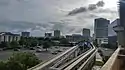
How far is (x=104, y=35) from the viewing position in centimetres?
7938

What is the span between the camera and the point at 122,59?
514 cm

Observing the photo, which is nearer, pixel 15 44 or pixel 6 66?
pixel 6 66

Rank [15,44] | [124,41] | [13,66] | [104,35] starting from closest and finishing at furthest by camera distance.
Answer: [124,41] < [13,66] < [15,44] < [104,35]

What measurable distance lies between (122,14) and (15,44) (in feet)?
169

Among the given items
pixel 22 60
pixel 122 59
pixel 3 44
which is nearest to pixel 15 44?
pixel 3 44

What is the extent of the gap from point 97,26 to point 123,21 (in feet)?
224

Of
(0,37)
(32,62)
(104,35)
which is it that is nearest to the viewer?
(32,62)

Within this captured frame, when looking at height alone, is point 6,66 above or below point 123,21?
below

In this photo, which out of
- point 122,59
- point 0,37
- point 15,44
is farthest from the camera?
point 0,37

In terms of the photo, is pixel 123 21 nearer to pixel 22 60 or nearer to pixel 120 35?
pixel 120 35

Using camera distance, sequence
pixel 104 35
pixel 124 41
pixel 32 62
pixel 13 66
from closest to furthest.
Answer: pixel 124 41 → pixel 13 66 → pixel 32 62 → pixel 104 35

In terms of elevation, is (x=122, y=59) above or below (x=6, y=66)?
above

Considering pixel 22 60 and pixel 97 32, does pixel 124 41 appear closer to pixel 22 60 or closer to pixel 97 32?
pixel 22 60

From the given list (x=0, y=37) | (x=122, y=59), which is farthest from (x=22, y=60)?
(x=0, y=37)
